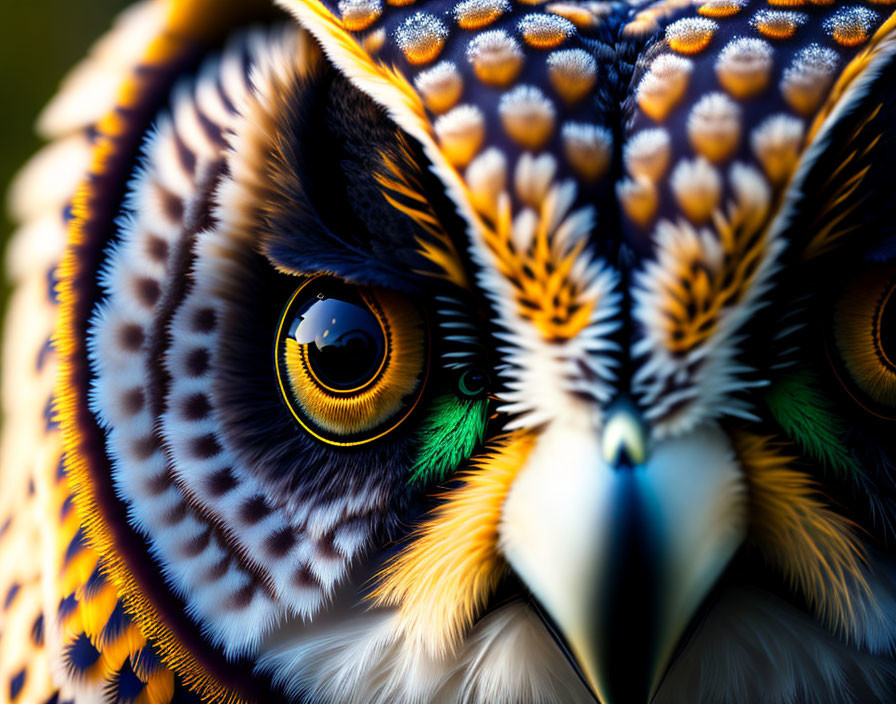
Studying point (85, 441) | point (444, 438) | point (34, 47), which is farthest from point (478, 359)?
point (34, 47)

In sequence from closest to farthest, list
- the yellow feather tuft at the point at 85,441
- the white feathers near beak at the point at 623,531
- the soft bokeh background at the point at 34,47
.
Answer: the white feathers near beak at the point at 623,531, the yellow feather tuft at the point at 85,441, the soft bokeh background at the point at 34,47

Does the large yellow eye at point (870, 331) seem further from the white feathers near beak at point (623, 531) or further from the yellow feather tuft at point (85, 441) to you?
the yellow feather tuft at point (85, 441)

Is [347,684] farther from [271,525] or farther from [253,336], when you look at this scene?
[253,336]

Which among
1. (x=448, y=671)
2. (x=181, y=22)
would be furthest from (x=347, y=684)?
(x=181, y=22)

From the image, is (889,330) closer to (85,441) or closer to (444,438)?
(444,438)

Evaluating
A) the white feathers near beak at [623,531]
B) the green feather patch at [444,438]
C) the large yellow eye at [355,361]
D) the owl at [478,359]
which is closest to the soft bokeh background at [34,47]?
the owl at [478,359]
